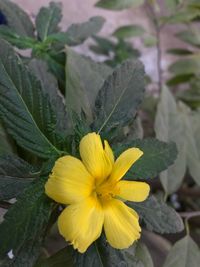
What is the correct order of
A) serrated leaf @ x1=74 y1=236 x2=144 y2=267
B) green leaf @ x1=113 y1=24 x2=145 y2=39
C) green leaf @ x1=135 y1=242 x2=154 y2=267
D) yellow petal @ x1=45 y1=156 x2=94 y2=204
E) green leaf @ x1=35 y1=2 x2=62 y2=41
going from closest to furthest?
yellow petal @ x1=45 y1=156 x2=94 y2=204 < serrated leaf @ x1=74 y1=236 x2=144 y2=267 < green leaf @ x1=135 y1=242 x2=154 y2=267 < green leaf @ x1=35 y1=2 x2=62 y2=41 < green leaf @ x1=113 y1=24 x2=145 y2=39

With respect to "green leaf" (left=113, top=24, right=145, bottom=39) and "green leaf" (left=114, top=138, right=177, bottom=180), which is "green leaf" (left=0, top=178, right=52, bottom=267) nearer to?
"green leaf" (left=114, top=138, right=177, bottom=180)

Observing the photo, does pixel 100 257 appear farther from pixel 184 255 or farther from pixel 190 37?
pixel 190 37

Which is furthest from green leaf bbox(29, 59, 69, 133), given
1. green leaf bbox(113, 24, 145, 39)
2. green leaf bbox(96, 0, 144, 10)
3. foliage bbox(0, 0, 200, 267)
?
green leaf bbox(113, 24, 145, 39)

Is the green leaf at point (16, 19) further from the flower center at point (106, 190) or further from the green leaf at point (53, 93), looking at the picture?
the flower center at point (106, 190)

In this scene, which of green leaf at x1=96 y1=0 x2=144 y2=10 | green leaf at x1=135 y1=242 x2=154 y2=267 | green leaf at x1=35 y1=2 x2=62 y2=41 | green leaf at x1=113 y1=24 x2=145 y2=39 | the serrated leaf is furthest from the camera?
green leaf at x1=113 y1=24 x2=145 y2=39

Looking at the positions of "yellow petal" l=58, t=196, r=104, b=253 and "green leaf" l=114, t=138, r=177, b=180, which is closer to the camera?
"yellow petal" l=58, t=196, r=104, b=253

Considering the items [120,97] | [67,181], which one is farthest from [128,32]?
[67,181]
